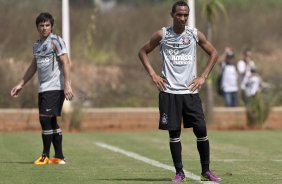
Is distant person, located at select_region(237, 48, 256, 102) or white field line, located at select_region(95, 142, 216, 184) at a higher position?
distant person, located at select_region(237, 48, 256, 102)

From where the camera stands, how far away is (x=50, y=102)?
14305 mm

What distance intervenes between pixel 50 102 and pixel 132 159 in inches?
64.0

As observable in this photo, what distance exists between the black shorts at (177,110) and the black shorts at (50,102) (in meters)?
3.06

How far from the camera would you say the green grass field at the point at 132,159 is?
472 inches

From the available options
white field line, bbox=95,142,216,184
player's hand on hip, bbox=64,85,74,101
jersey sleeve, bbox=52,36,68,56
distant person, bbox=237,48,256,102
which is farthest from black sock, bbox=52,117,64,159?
distant person, bbox=237,48,256,102

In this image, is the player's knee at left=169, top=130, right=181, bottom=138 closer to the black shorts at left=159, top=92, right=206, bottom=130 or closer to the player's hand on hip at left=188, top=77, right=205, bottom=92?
the black shorts at left=159, top=92, right=206, bottom=130

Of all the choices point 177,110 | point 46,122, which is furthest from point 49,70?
point 177,110

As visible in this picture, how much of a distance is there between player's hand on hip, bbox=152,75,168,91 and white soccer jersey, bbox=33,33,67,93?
304 cm

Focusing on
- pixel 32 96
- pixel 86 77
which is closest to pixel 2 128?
pixel 32 96

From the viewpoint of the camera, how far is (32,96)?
25125 millimetres

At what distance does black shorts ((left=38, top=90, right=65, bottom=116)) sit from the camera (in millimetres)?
14312

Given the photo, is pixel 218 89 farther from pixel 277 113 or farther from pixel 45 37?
pixel 45 37

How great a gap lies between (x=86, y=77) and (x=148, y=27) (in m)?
6.41

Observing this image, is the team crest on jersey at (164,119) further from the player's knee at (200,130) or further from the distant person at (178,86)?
the player's knee at (200,130)
